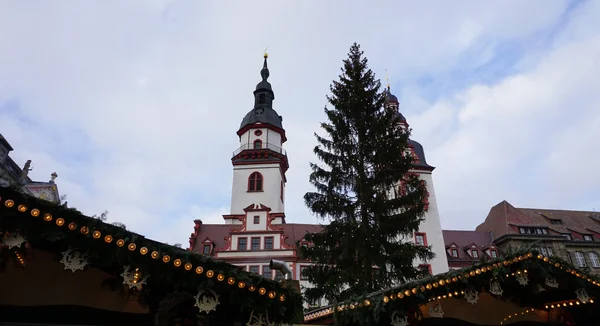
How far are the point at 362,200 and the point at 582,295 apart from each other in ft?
30.0

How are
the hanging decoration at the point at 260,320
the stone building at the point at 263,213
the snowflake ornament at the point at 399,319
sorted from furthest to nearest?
1. the stone building at the point at 263,213
2. the snowflake ornament at the point at 399,319
3. the hanging decoration at the point at 260,320

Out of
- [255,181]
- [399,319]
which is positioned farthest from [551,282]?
[255,181]

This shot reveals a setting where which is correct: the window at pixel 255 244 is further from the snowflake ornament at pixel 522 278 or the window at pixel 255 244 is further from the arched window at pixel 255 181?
the snowflake ornament at pixel 522 278

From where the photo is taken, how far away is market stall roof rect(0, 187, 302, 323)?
462 cm

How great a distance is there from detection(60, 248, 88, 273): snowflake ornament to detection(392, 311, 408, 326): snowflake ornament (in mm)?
5163

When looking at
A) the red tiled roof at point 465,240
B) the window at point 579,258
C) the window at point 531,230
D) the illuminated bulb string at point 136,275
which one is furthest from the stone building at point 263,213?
the illuminated bulb string at point 136,275

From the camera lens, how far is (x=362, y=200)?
52.0 ft

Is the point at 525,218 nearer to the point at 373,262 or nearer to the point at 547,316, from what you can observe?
the point at 373,262

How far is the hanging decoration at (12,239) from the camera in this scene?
462 centimetres

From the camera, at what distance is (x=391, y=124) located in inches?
698

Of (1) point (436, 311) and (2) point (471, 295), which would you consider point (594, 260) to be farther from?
(1) point (436, 311)

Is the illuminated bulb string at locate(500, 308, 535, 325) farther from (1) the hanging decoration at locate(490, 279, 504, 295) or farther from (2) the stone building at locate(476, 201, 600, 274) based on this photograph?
(2) the stone building at locate(476, 201, 600, 274)

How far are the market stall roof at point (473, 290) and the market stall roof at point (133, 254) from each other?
62.7 inches

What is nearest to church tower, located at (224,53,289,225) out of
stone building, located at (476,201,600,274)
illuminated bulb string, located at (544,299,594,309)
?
stone building, located at (476,201,600,274)
